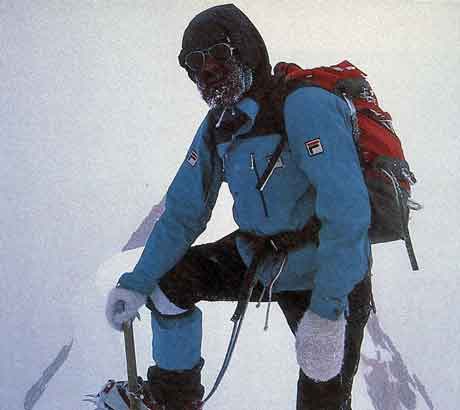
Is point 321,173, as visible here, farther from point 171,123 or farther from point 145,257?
point 171,123

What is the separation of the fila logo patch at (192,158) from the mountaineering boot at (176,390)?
2.88 feet

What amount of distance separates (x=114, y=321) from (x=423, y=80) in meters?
6.10

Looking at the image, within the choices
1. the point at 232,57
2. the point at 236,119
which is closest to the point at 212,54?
the point at 232,57

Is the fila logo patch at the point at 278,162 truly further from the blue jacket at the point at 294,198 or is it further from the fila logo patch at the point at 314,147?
the fila logo patch at the point at 314,147

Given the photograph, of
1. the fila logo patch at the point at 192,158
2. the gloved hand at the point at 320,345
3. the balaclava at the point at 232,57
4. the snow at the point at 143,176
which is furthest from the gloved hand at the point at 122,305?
the snow at the point at 143,176

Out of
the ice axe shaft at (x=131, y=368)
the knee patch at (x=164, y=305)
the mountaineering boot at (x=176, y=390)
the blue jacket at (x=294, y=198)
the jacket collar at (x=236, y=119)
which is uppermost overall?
the jacket collar at (x=236, y=119)

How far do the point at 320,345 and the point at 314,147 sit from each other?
663 mm

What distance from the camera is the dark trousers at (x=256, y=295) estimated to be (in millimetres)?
1646

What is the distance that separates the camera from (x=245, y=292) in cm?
168

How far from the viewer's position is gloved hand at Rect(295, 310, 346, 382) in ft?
4.77

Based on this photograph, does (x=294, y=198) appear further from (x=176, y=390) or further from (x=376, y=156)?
(x=176, y=390)

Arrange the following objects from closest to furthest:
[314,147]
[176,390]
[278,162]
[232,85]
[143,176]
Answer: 1. [314,147]
2. [278,162]
3. [232,85]
4. [176,390]
5. [143,176]

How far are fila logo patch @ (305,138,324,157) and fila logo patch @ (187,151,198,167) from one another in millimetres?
586

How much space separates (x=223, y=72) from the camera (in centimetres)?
164
